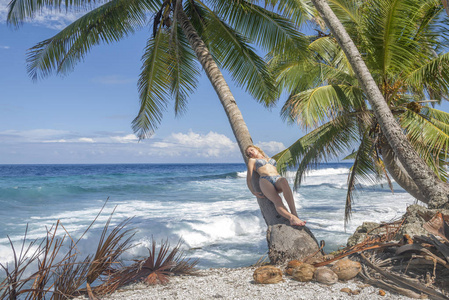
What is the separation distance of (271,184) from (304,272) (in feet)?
4.83

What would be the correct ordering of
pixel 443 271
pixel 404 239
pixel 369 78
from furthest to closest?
pixel 369 78 → pixel 404 239 → pixel 443 271

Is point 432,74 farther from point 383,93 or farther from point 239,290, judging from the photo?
point 239,290

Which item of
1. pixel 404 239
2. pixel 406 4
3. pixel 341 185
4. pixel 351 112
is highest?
pixel 406 4

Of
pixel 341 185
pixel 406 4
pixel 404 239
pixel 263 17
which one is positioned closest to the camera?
pixel 404 239

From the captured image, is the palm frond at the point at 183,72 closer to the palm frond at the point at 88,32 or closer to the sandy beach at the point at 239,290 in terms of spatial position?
the palm frond at the point at 88,32

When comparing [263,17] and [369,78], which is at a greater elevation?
[263,17]

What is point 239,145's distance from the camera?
5.86m

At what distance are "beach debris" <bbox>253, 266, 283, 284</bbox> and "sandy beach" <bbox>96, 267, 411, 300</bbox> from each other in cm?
5

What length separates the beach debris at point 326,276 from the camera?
3684 mm

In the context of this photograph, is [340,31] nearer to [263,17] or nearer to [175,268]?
[263,17]

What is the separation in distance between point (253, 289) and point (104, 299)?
1.58 meters

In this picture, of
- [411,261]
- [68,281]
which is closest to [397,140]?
[411,261]

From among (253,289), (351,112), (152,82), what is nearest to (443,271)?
(253,289)

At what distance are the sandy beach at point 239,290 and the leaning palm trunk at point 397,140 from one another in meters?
2.36
